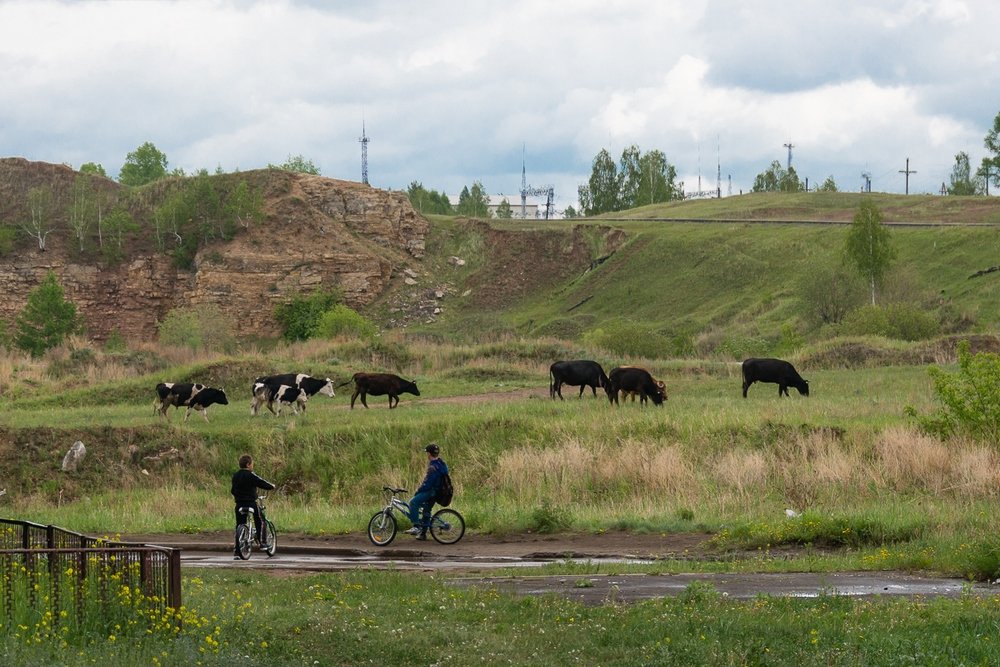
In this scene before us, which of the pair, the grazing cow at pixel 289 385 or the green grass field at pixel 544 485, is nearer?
the green grass field at pixel 544 485

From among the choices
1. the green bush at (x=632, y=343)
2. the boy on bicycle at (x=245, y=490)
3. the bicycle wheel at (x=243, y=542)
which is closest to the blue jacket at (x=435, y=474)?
the boy on bicycle at (x=245, y=490)

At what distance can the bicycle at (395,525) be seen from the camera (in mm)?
22312

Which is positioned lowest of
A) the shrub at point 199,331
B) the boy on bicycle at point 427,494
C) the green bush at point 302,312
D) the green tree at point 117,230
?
the boy on bicycle at point 427,494

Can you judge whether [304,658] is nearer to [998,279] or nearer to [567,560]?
[567,560]

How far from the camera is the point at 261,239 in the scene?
4129 inches

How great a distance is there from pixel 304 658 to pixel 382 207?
334 ft

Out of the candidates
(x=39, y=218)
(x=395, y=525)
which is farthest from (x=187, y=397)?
(x=39, y=218)

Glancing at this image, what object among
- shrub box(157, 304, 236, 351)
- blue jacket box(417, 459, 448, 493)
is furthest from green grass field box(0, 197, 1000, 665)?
shrub box(157, 304, 236, 351)

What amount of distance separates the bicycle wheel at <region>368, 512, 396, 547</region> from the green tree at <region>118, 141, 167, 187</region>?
5757 inches

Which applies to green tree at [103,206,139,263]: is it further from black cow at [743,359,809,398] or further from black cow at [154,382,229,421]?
black cow at [743,359,809,398]

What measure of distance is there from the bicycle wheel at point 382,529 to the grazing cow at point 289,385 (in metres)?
16.5

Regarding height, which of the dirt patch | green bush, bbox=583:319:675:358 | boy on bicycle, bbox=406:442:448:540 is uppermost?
green bush, bbox=583:319:675:358

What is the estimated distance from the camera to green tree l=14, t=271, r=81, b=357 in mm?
77125

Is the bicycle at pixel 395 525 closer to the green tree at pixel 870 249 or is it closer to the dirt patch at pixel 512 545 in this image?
the dirt patch at pixel 512 545
